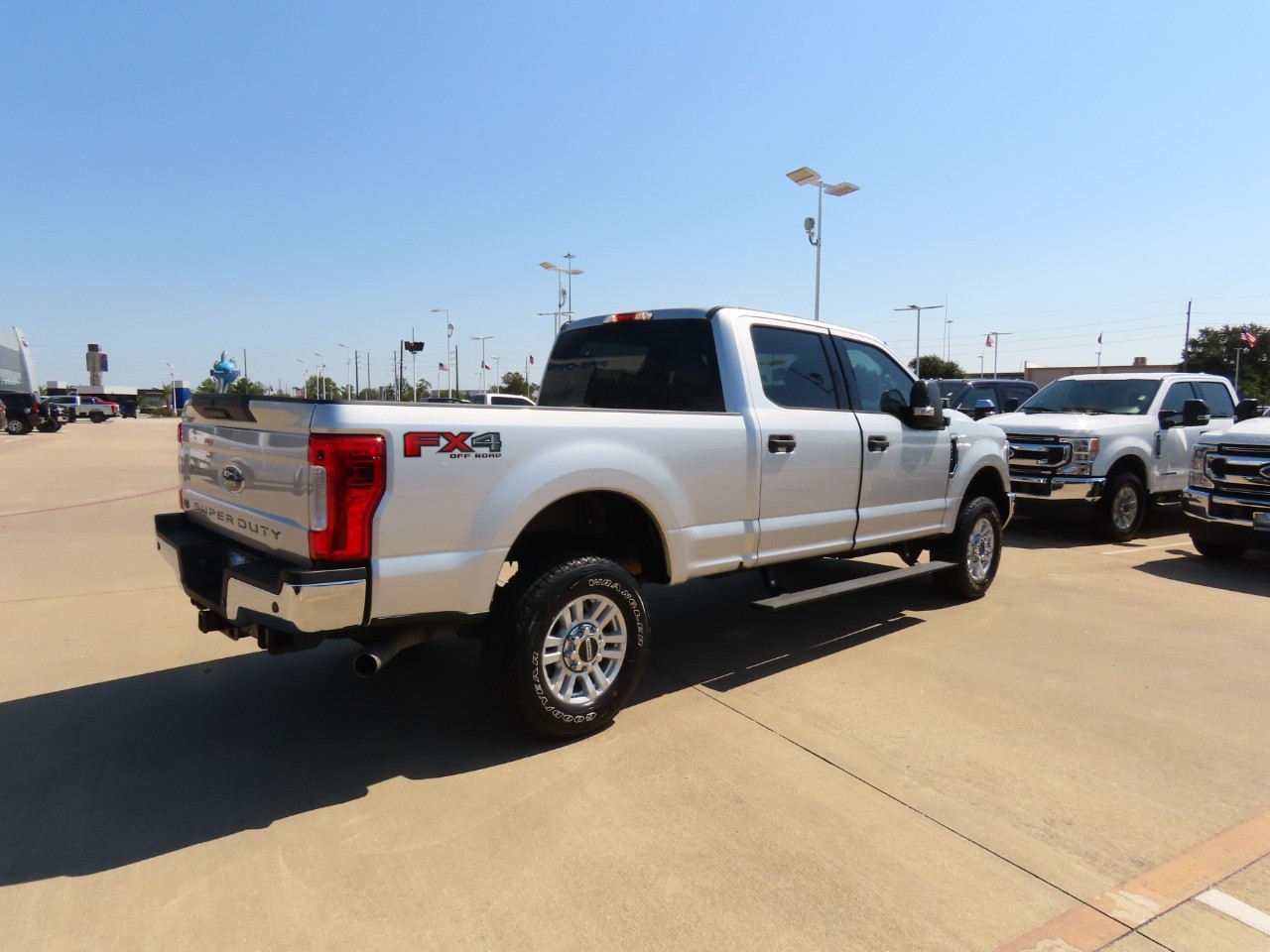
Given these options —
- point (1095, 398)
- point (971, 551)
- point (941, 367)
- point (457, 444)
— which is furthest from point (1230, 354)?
point (457, 444)

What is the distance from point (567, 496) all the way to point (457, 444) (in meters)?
0.70

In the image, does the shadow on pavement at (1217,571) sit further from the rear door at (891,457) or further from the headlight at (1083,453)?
the rear door at (891,457)

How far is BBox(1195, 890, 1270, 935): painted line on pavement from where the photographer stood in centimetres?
259

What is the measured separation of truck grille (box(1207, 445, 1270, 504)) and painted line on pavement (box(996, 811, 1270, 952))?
5.79m

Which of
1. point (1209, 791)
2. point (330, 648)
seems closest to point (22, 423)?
point (330, 648)

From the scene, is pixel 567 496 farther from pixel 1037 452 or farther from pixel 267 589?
pixel 1037 452

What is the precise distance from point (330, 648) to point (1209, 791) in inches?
190

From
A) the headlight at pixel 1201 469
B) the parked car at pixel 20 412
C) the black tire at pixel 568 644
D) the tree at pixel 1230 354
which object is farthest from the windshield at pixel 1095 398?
the tree at pixel 1230 354

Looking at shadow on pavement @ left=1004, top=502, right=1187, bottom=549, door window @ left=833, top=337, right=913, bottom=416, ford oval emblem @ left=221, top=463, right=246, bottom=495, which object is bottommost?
shadow on pavement @ left=1004, top=502, right=1187, bottom=549

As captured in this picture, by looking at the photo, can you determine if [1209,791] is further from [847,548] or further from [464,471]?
[464,471]

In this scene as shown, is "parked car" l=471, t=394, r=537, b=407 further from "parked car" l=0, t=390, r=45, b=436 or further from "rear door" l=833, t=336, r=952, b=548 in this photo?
"parked car" l=0, t=390, r=45, b=436

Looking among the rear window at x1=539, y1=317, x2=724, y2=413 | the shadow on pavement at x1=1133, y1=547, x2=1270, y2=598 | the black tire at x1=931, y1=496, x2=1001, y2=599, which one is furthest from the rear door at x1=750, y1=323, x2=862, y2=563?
the shadow on pavement at x1=1133, y1=547, x2=1270, y2=598

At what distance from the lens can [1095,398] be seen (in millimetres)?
10594

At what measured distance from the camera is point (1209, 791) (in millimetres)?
3438
